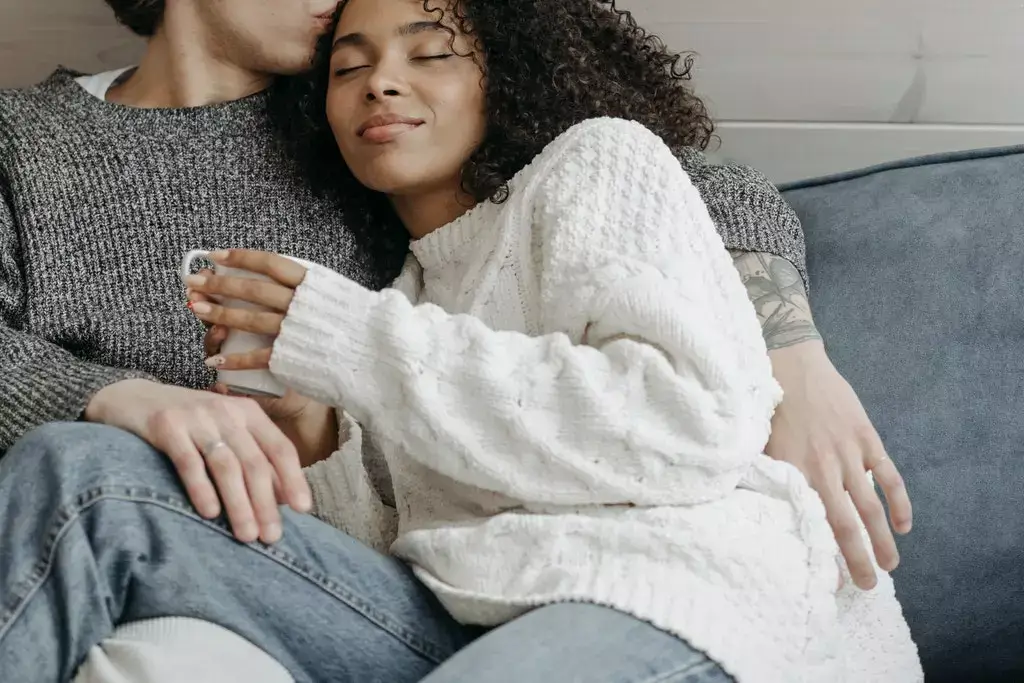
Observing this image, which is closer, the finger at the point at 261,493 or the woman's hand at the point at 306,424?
the finger at the point at 261,493

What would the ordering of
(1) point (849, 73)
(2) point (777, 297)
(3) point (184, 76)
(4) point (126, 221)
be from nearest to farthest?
(2) point (777, 297) → (4) point (126, 221) → (3) point (184, 76) → (1) point (849, 73)

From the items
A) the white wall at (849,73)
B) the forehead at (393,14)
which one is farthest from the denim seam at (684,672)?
the white wall at (849,73)

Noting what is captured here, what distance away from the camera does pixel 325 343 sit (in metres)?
0.94

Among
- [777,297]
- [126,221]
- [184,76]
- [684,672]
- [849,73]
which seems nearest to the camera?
[684,672]

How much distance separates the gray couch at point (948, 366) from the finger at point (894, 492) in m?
0.12

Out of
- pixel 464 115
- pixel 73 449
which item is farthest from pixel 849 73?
pixel 73 449

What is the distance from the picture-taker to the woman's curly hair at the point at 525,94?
1.27 meters

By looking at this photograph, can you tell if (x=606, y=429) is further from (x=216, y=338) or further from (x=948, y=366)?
(x=948, y=366)

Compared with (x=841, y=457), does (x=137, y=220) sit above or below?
above

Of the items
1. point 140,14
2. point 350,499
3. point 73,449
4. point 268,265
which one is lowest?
point 350,499

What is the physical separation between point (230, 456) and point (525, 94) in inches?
23.5

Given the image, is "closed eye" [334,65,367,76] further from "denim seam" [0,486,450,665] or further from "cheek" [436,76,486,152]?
"denim seam" [0,486,450,665]

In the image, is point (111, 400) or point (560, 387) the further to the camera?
point (111, 400)

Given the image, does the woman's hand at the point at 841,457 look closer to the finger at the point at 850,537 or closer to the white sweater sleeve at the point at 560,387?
the finger at the point at 850,537
